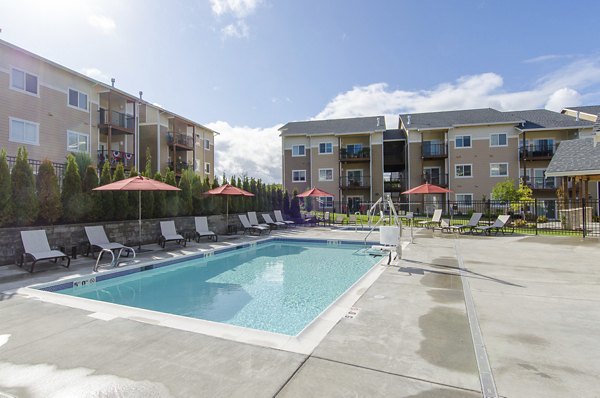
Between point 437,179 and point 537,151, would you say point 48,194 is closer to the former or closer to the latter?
point 437,179

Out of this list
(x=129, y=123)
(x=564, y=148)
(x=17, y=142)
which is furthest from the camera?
(x=129, y=123)

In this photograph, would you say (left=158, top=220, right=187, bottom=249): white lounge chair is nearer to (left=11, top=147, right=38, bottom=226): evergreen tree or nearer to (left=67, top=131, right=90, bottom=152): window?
(left=11, top=147, right=38, bottom=226): evergreen tree

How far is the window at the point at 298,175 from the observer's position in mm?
34406

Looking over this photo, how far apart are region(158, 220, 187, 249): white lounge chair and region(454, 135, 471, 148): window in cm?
2717

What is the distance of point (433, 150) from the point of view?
101ft

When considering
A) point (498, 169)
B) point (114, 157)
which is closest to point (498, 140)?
point (498, 169)

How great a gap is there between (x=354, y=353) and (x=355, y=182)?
30083 millimetres

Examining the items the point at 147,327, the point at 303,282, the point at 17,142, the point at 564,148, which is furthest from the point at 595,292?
the point at 17,142

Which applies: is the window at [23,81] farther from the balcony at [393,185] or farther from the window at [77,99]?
the balcony at [393,185]

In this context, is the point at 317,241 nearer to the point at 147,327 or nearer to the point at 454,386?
the point at 147,327

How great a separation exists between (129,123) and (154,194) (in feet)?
48.9

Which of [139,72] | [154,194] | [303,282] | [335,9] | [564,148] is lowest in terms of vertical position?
[303,282]

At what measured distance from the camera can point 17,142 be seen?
16906 mm

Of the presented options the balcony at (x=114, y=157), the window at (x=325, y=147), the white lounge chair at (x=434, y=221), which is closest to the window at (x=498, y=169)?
the white lounge chair at (x=434, y=221)
